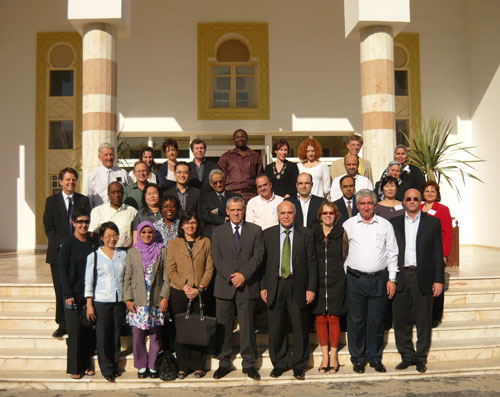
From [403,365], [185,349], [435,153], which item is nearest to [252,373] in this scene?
[185,349]

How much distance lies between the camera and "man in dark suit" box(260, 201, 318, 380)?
5270mm

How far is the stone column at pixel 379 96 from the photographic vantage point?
8.53 meters

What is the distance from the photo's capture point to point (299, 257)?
5273mm

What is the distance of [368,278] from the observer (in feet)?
17.3

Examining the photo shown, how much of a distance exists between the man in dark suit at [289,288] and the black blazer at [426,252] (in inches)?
38.4

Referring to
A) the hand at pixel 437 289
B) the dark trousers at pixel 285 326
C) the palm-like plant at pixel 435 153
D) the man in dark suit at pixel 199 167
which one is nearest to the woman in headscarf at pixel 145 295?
the dark trousers at pixel 285 326

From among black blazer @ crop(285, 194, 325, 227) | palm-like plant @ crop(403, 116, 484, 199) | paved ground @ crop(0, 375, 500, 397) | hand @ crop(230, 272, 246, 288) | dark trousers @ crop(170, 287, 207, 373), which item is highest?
palm-like plant @ crop(403, 116, 484, 199)

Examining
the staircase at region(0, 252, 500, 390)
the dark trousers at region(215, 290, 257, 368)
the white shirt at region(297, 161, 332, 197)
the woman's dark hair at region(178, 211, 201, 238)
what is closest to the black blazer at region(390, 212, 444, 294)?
the staircase at region(0, 252, 500, 390)

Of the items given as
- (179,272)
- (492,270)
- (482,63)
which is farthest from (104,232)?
(482,63)

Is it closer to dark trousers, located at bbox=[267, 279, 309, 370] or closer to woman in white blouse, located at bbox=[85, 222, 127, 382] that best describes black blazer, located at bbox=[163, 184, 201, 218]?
woman in white blouse, located at bbox=[85, 222, 127, 382]

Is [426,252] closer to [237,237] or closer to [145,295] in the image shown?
[237,237]

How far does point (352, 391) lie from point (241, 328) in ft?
4.23

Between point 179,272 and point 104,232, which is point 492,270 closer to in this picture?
point 179,272

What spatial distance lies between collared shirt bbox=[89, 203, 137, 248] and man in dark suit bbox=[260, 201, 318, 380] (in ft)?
5.61
